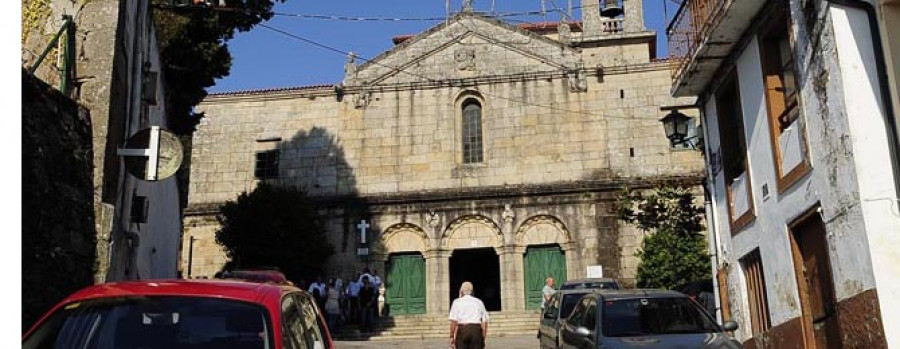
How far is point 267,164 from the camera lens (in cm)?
3019

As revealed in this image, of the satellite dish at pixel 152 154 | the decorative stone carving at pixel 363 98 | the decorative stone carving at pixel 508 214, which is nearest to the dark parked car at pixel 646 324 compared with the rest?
the satellite dish at pixel 152 154

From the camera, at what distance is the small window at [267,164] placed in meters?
30.0

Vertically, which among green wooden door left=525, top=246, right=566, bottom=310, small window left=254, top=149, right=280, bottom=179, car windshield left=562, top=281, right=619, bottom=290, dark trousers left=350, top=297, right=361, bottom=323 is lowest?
dark trousers left=350, top=297, right=361, bottom=323

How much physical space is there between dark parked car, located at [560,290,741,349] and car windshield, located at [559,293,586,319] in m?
3.13

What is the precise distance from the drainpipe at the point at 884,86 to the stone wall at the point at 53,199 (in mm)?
8976

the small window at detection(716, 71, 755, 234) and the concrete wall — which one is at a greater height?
the concrete wall

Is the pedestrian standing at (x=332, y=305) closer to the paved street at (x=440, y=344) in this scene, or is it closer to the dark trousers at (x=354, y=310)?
the dark trousers at (x=354, y=310)

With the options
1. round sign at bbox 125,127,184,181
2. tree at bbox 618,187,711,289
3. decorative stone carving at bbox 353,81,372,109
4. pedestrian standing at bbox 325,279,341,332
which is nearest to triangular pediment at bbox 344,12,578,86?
decorative stone carving at bbox 353,81,372,109

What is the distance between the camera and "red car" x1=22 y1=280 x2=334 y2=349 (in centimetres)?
489

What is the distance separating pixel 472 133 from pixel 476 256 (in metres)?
5.04

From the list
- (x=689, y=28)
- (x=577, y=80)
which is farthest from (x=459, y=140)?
(x=689, y=28)

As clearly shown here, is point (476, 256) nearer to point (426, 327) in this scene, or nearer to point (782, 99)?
point (426, 327)

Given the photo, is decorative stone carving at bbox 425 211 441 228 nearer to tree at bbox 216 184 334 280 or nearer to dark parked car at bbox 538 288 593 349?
tree at bbox 216 184 334 280

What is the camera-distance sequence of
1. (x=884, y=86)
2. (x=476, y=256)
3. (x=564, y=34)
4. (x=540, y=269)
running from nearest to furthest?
1. (x=884, y=86)
2. (x=540, y=269)
3. (x=564, y=34)
4. (x=476, y=256)
